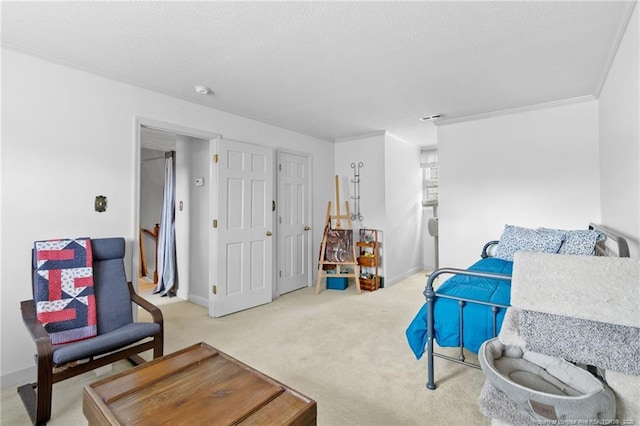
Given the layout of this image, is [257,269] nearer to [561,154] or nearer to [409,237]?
[409,237]

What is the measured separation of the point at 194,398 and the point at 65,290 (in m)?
1.59

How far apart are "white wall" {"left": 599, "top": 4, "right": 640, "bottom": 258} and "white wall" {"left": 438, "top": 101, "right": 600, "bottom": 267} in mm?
430

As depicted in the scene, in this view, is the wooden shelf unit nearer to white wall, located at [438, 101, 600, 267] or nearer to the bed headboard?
white wall, located at [438, 101, 600, 267]

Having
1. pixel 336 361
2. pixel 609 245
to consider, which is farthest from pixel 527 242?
pixel 336 361

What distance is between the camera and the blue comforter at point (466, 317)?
6.25 ft

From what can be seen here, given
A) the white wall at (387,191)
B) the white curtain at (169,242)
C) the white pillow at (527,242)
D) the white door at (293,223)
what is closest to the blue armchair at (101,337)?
the white curtain at (169,242)

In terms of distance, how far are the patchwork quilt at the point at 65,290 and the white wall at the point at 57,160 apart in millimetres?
258

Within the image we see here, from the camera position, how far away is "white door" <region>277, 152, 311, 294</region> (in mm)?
4566

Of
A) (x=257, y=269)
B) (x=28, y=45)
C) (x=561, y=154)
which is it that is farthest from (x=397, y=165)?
(x=28, y=45)

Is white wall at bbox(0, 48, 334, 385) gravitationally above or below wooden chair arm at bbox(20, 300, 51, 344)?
above

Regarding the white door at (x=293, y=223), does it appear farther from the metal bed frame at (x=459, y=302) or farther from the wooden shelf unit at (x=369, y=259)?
the metal bed frame at (x=459, y=302)

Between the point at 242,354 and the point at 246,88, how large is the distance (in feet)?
8.22

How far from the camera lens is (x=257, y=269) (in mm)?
4062

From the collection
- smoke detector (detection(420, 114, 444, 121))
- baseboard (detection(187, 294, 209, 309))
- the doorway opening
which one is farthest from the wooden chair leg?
smoke detector (detection(420, 114, 444, 121))
